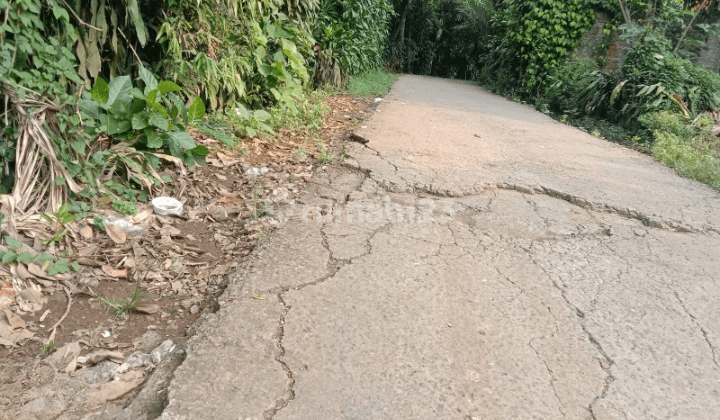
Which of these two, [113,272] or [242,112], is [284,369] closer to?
[113,272]

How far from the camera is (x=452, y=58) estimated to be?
17578 mm

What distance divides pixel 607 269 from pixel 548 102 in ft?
22.1

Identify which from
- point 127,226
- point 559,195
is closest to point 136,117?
point 127,226

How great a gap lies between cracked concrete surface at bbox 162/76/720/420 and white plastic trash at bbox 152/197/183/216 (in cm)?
58

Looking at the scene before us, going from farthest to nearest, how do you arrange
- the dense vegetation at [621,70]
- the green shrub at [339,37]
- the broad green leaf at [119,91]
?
Result: the green shrub at [339,37]
the dense vegetation at [621,70]
the broad green leaf at [119,91]

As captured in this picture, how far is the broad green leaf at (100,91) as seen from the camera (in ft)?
8.14

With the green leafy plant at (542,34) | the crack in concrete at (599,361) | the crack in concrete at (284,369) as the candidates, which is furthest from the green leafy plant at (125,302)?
the green leafy plant at (542,34)

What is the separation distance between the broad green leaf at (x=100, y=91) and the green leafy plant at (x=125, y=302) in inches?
41.7

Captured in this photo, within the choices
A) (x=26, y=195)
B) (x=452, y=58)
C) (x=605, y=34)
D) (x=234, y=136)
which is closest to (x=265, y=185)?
(x=234, y=136)

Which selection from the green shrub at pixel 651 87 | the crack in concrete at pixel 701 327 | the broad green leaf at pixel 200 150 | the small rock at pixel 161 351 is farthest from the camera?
the green shrub at pixel 651 87

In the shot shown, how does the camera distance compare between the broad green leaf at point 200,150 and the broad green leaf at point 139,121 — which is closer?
the broad green leaf at point 139,121

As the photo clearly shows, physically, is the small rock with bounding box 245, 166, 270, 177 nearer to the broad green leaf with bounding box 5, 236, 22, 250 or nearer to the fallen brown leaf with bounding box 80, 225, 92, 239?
the fallen brown leaf with bounding box 80, 225, 92, 239

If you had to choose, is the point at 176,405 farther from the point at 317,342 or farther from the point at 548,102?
the point at 548,102

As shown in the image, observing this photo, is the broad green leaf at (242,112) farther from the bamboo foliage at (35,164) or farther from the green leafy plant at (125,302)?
the green leafy plant at (125,302)
